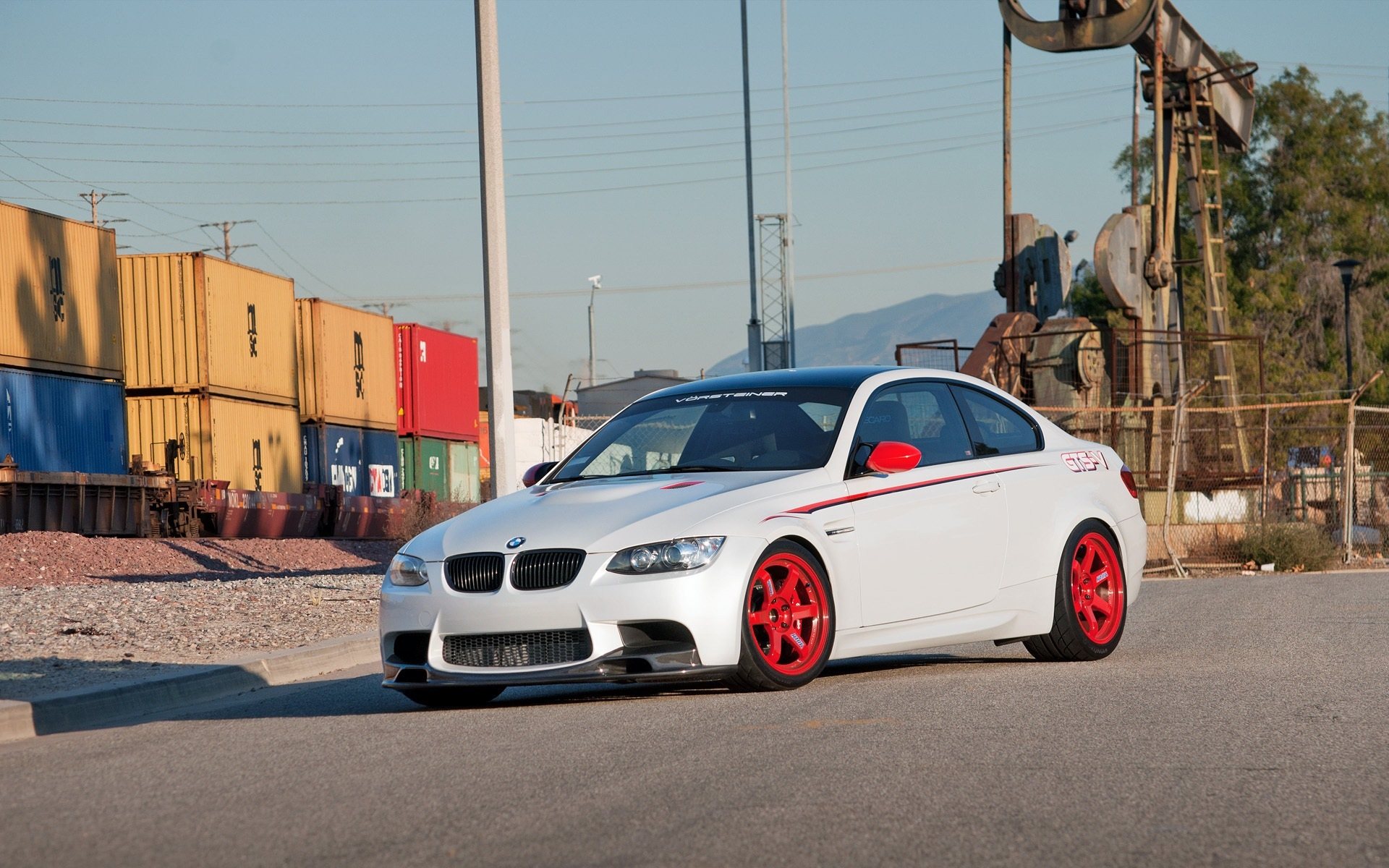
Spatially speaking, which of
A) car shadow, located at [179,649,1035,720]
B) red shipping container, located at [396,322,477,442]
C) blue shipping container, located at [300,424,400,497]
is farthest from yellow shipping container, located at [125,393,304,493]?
car shadow, located at [179,649,1035,720]

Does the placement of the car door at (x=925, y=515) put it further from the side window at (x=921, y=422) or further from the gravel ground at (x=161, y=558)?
the gravel ground at (x=161, y=558)

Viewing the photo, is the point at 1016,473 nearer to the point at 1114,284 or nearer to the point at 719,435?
the point at 719,435

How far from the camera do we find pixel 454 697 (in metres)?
8.19

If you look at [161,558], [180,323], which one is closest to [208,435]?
[180,323]

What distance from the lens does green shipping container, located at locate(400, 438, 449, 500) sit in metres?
46.6

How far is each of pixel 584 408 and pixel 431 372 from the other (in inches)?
1435

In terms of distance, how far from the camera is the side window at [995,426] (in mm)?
9000

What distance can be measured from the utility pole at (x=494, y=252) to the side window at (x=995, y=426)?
26.1ft

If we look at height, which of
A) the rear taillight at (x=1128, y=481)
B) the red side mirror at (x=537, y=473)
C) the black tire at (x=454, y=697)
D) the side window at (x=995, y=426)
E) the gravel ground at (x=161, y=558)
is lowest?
the gravel ground at (x=161, y=558)

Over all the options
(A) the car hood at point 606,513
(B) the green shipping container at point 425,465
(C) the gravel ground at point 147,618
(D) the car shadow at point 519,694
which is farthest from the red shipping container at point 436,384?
(A) the car hood at point 606,513

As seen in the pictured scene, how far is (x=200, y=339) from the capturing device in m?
34.7

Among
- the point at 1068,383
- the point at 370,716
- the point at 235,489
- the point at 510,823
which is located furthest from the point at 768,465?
the point at 235,489

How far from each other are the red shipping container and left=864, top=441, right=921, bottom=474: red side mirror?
3791 centimetres

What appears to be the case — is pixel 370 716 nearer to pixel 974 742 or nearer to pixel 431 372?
pixel 974 742
